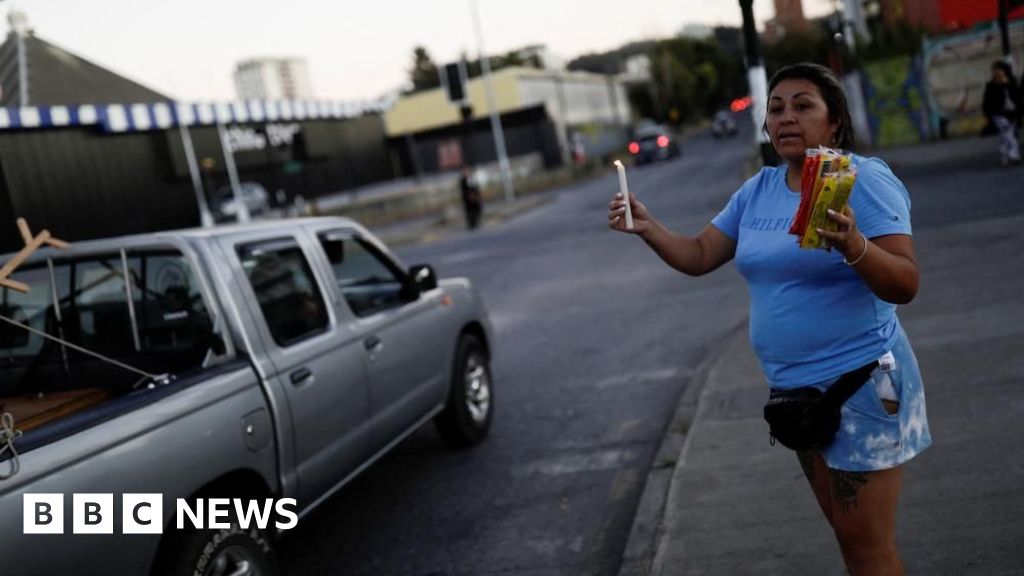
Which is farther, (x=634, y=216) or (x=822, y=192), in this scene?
(x=634, y=216)

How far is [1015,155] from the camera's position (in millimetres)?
15766

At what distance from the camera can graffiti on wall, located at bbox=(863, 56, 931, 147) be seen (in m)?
23.9

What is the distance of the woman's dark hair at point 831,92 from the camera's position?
8.23 ft

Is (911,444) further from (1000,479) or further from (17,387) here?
(17,387)

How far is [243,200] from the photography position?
35.1 metres

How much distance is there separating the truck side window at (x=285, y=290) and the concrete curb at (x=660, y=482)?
1864 mm

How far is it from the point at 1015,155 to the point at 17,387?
1628 centimetres

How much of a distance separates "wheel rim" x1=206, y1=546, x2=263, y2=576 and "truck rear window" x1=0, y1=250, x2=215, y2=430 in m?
0.94

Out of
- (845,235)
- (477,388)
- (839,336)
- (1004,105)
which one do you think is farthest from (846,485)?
(1004,105)

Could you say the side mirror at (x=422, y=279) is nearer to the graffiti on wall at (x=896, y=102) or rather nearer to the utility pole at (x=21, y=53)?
the utility pole at (x=21, y=53)

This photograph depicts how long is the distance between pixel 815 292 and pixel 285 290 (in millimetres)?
→ 2872

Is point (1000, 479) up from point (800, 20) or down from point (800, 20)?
down

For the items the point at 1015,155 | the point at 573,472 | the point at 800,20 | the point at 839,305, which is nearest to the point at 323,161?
the point at 800,20

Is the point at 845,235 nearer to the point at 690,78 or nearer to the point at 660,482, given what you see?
the point at 660,482
